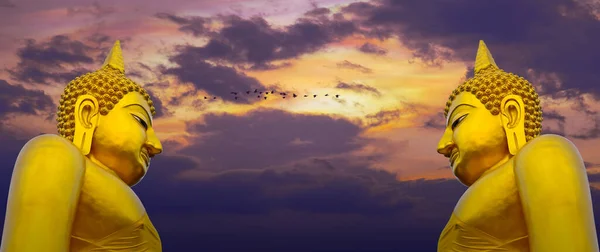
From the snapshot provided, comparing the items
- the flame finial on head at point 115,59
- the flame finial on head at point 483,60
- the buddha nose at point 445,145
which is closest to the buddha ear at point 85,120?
the flame finial on head at point 115,59

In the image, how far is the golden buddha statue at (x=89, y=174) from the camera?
6875mm

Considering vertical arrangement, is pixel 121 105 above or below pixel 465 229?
above

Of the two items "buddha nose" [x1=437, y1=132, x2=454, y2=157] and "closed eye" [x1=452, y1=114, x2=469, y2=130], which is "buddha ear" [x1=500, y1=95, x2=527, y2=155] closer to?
"closed eye" [x1=452, y1=114, x2=469, y2=130]

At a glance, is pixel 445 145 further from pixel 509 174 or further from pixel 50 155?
pixel 50 155

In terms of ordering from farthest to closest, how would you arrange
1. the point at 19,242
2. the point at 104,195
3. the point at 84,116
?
1. the point at 84,116
2. the point at 104,195
3. the point at 19,242

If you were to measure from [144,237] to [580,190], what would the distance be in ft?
11.9

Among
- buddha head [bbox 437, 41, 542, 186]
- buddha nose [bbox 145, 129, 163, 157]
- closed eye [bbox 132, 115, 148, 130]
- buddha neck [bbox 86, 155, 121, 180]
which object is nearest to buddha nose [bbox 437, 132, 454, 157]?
buddha head [bbox 437, 41, 542, 186]

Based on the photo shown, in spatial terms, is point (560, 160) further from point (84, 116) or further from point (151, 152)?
point (84, 116)

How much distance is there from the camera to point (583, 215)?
6934mm

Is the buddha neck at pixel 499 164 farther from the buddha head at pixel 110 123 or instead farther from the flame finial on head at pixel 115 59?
the flame finial on head at pixel 115 59

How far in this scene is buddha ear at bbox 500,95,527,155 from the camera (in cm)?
768

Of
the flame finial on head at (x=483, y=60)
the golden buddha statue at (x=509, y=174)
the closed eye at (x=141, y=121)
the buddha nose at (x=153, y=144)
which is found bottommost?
the golden buddha statue at (x=509, y=174)

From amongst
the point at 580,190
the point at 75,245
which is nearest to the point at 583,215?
the point at 580,190

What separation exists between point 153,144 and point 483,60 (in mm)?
3236
